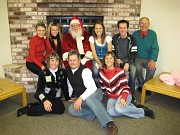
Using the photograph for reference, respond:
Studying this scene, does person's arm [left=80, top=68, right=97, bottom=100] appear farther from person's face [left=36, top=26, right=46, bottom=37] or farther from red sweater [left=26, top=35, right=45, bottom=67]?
person's face [left=36, top=26, right=46, bottom=37]

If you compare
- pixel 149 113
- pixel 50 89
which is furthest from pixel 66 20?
pixel 149 113

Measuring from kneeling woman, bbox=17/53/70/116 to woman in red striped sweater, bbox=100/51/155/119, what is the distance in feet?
1.72

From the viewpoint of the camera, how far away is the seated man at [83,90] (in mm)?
2174

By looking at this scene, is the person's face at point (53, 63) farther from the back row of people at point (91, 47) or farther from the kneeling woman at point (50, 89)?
the back row of people at point (91, 47)

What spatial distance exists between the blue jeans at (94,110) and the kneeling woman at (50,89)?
0.78 ft

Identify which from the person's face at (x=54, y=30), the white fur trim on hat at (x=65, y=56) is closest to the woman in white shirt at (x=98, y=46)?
the white fur trim on hat at (x=65, y=56)

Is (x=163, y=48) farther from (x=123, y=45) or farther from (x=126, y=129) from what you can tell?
(x=126, y=129)

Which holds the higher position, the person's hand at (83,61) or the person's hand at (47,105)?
the person's hand at (83,61)

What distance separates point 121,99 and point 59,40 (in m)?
1.31

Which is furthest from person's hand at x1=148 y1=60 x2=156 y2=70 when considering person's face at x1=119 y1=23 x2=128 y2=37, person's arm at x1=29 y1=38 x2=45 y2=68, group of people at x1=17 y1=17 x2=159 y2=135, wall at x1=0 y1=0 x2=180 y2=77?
person's arm at x1=29 y1=38 x2=45 y2=68

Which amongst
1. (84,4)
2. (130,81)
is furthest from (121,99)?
(84,4)

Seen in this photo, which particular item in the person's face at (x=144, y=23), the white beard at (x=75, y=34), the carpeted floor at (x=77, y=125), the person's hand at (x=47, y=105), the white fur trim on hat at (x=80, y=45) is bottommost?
the carpeted floor at (x=77, y=125)

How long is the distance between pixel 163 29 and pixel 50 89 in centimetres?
214

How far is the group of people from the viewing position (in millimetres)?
2262
